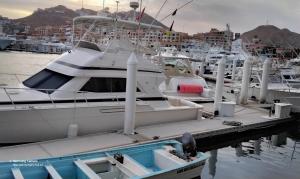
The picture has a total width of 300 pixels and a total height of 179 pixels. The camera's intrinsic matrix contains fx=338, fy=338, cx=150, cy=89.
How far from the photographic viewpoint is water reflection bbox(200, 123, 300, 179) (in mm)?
9320

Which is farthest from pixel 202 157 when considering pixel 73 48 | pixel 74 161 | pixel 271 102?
pixel 271 102

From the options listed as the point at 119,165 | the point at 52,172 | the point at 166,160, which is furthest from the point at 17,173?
the point at 166,160

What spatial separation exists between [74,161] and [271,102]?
41.9 feet

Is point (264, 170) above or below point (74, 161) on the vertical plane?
below

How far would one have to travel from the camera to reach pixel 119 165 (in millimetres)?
6676

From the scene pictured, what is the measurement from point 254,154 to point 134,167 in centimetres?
580

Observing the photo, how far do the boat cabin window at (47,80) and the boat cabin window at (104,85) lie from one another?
22.6 inches

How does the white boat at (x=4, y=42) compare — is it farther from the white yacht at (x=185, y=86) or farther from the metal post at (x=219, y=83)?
the metal post at (x=219, y=83)

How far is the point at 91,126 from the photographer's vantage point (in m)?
9.32

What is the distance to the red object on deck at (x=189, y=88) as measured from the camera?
1712cm

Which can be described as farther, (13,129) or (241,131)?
(241,131)

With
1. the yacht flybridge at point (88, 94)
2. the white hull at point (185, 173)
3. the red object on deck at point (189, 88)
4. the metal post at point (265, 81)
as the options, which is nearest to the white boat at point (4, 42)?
the red object on deck at point (189, 88)

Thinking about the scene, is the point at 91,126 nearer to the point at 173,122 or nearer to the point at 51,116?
the point at 51,116

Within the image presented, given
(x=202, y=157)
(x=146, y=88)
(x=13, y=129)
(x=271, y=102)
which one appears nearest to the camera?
(x=202, y=157)
